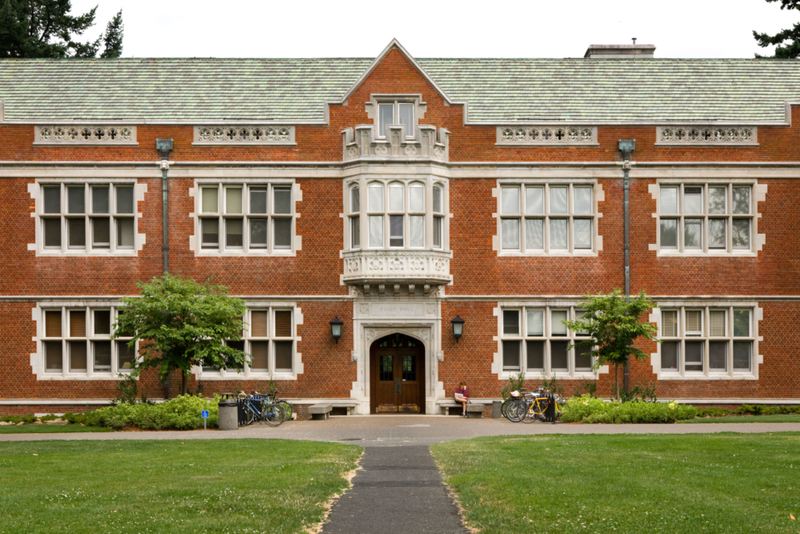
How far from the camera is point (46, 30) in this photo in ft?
151

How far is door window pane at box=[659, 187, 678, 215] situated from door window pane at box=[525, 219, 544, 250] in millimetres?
3437

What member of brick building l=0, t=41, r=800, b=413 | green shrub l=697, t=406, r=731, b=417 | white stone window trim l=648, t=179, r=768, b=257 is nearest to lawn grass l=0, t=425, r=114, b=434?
brick building l=0, t=41, r=800, b=413

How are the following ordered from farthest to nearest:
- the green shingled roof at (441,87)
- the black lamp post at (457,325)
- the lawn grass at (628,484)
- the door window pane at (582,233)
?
the green shingled roof at (441,87), the door window pane at (582,233), the black lamp post at (457,325), the lawn grass at (628,484)

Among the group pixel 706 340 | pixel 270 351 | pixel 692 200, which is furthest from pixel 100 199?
pixel 706 340

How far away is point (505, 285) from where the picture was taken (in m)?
25.9

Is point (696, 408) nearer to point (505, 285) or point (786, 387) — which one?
point (786, 387)

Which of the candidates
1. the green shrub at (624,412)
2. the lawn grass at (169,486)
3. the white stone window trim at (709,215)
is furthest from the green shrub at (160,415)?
the white stone window trim at (709,215)

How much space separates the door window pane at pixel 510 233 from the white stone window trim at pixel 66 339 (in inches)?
415

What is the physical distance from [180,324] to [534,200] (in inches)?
400

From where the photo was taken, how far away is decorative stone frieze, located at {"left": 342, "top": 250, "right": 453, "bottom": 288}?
24.9 m

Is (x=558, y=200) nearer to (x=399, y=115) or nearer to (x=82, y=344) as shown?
(x=399, y=115)

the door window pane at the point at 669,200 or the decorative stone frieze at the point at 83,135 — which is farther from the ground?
the decorative stone frieze at the point at 83,135

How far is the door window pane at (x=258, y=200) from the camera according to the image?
85.6 feet

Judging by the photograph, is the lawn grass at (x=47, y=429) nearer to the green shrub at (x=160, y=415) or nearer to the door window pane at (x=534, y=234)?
the green shrub at (x=160, y=415)
